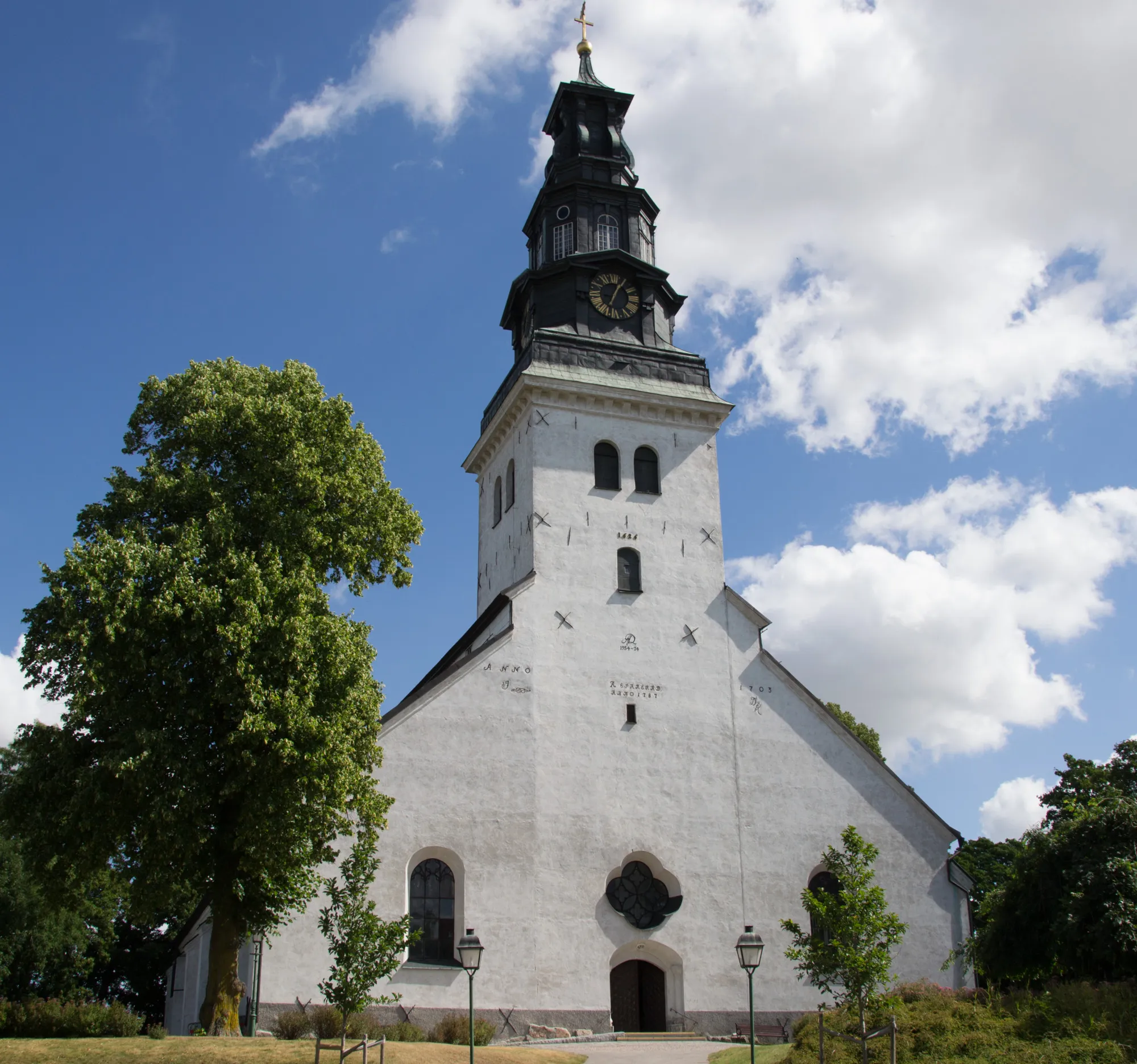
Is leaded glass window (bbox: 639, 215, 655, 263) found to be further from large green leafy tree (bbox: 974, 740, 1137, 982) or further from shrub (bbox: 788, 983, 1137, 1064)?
shrub (bbox: 788, 983, 1137, 1064)

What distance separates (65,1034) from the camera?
75.7 feet

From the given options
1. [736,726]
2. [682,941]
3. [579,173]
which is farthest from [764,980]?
[579,173]

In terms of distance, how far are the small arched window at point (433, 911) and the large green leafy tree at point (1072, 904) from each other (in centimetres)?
1196

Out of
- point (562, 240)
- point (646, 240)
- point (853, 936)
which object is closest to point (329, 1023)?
point (853, 936)

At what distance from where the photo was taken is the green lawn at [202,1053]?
17.2m

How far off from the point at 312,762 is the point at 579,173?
2303 centimetres

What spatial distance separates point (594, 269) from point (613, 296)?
100 centimetres

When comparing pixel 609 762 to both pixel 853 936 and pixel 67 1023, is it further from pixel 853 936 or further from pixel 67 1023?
pixel 67 1023

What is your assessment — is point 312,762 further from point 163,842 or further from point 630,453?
point 630,453

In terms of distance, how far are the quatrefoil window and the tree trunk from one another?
9.61m

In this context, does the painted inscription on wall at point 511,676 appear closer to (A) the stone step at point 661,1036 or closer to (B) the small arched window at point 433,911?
(B) the small arched window at point 433,911

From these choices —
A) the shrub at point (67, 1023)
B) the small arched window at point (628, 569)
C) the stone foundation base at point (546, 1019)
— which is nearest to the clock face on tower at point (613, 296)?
the small arched window at point (628, 569)

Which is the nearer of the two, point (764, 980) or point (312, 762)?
point (312, 762)

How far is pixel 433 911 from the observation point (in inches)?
974
